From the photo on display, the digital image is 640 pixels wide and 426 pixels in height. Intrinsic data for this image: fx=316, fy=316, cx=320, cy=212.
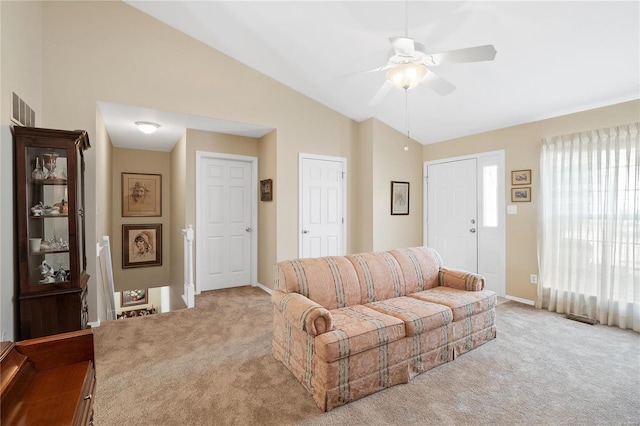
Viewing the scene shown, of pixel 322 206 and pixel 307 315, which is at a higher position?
pixel 322 206

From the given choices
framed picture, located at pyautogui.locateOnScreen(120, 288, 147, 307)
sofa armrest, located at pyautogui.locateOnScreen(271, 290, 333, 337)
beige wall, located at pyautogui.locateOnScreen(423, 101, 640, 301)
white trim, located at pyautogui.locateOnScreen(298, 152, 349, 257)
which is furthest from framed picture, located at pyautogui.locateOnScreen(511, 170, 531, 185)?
framed picture, located at pyautogui.locateOnScreen(120, 288, 147, 307)

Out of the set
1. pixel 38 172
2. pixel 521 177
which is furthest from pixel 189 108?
pixel 521 177

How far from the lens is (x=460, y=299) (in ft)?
9.20

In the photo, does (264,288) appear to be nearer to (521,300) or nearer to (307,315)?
(307,315)

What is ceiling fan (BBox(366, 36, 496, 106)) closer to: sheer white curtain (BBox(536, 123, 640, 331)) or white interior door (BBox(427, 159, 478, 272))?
sheer white curtain (BBox(536, 123, 640, 331))

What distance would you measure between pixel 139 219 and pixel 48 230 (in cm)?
329

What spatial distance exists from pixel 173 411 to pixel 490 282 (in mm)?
4301

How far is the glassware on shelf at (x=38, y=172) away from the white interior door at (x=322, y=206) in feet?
9.63

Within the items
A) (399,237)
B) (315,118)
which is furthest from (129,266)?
(399,237)

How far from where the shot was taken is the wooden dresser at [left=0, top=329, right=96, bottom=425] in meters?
0.79

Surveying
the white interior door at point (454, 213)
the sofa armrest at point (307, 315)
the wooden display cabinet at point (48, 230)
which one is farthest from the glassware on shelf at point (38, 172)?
the white interior door at point (454, 213)

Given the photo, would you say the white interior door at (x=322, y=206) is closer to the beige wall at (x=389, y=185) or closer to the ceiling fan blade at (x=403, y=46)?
the beige wall at (x=389, y=185)

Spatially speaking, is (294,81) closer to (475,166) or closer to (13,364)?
(475,166)

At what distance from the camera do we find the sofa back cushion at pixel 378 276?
111 inches
